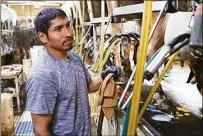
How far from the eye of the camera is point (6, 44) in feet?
19.9

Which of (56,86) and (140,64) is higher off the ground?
(140,64)

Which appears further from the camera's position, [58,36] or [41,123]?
[58,36]

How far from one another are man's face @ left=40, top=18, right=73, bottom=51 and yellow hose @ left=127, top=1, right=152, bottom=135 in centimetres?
70

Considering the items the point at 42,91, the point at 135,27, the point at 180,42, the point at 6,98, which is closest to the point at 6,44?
the point at 6,98

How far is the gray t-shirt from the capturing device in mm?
1498

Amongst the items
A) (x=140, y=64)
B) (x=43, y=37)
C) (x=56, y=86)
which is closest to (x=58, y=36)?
(x=43, y=37)

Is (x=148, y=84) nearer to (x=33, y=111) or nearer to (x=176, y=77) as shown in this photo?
(x=176, y=77)

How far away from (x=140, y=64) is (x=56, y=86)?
0.67 metres

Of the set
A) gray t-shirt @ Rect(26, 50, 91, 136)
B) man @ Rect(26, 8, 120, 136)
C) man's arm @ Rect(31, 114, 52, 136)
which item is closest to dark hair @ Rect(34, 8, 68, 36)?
man @ Rect(26, 8, 120, 136)

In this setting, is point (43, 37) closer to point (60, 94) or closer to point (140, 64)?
point (60, 94)

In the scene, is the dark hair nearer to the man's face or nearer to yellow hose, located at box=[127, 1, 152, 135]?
the man's face

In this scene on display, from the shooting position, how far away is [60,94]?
1571 millimetres

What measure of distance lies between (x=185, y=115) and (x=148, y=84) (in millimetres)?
571

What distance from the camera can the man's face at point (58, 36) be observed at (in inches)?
63.7
